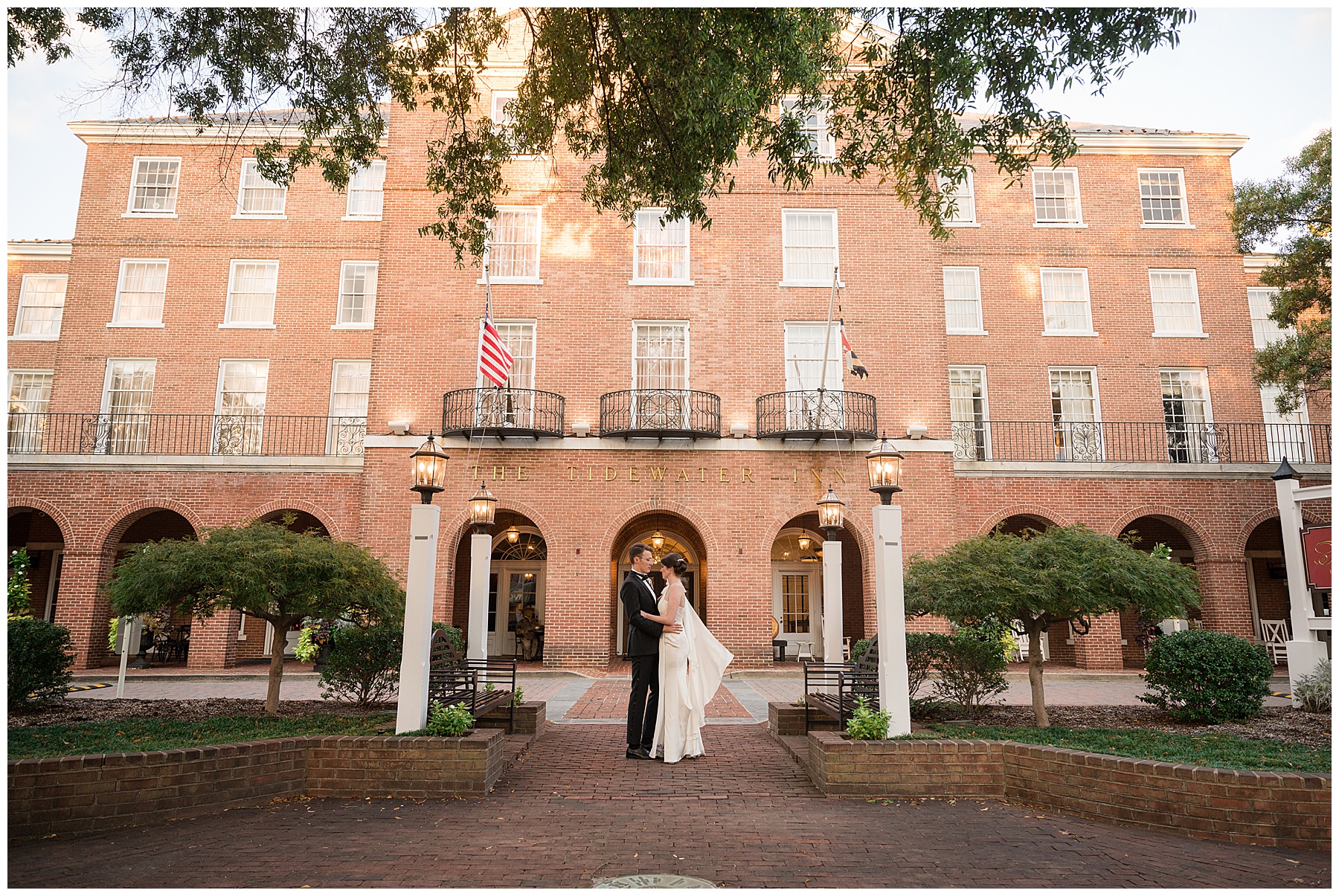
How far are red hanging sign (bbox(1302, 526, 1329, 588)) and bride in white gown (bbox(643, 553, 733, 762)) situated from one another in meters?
9.16

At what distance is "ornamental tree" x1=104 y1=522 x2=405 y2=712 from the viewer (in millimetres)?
7680

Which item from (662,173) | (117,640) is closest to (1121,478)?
(662,173)

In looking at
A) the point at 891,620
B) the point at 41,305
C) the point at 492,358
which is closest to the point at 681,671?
the point at 891,620

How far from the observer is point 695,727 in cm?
744

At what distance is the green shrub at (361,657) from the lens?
887 cm

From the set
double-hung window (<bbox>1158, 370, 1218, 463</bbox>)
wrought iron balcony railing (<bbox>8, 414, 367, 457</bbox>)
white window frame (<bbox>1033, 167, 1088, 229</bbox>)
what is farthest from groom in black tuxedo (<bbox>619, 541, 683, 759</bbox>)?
white window frame (<bbox>1033, 167, 1088, 229</bbox>)

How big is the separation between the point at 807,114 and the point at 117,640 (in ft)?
50.0

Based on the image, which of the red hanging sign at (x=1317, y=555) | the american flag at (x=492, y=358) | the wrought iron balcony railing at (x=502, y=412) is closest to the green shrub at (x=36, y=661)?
the american flag at (x=492, y=358)

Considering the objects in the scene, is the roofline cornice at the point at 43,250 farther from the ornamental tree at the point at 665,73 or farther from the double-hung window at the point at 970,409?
the double-hung window at the point at 970,409

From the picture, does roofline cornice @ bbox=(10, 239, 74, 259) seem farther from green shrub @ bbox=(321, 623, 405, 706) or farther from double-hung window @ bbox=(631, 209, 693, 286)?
green shrub @ bbox=(321, 623, 405, 706)

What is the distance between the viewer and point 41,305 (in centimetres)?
2344

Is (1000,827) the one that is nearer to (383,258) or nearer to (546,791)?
(546,791)

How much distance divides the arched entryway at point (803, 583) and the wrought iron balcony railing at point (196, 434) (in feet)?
37.7

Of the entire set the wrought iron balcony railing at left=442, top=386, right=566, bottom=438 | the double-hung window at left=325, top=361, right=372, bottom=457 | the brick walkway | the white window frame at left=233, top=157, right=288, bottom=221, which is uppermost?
the white window frame at left=233, top=157, right=288, bottom=221
